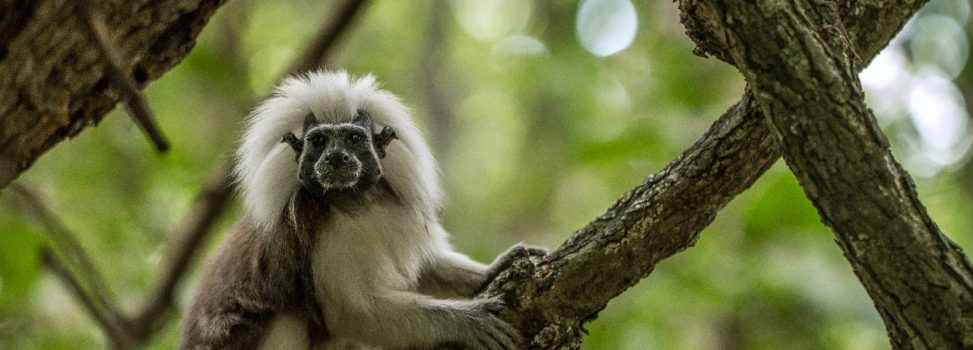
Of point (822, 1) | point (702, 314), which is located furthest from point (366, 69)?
point (822, 1)

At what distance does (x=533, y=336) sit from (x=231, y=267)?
6.02 feet

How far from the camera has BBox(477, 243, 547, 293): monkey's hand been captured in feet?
18.3

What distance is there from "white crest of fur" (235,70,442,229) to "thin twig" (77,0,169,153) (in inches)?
62.7

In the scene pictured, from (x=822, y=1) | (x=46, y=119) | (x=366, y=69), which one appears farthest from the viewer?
(x=366, y=69)

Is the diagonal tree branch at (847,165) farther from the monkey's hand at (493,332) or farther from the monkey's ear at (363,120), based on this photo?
the monkey's ear at (363,120)

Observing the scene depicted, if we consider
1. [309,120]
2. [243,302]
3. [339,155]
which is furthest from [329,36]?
[243,302]

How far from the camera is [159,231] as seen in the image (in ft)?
29.9

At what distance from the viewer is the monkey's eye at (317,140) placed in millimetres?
5633

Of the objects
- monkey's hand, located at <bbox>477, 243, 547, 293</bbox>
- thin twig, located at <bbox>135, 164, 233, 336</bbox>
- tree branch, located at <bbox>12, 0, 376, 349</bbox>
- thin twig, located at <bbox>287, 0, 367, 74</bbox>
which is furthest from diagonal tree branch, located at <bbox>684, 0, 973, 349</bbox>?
thin twig, located at <bbox>135, 164, 233, 336</bbox>

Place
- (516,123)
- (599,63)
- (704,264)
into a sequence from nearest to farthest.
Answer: (704,264) < (599,63) < (516,123)

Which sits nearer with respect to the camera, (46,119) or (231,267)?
(46,119)

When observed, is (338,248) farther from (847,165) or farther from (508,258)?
(847,165)

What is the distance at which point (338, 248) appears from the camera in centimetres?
535

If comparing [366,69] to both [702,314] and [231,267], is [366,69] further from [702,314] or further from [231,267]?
[231,267]
